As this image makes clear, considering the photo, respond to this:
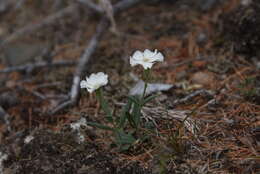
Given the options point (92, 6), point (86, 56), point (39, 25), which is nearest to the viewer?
point (86, 56)

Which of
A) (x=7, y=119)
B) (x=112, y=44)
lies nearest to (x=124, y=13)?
(x=112, y=44)

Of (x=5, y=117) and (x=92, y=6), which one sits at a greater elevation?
(x=92, y=6)

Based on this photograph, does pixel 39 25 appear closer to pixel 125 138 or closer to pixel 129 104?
pixel 129 104

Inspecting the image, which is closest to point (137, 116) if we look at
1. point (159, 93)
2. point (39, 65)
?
point (159, 93)

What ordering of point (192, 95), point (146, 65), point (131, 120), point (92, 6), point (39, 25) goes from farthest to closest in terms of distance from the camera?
point (39, 25) → point (92, 6) → point (192, 95) → point (131, 120) → point (146, 65)

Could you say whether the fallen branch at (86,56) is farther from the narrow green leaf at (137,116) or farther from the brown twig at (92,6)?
the narrow green leaf at (137,116)

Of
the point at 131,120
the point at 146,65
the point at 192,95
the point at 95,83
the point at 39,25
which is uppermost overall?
the point at 39,25
